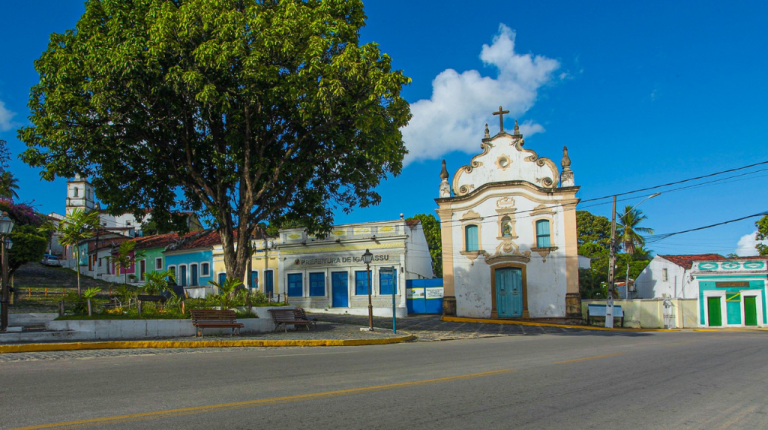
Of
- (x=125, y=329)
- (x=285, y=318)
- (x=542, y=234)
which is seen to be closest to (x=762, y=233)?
(x=542, y=234)

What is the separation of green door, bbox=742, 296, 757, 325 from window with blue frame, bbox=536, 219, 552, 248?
11.1 metres

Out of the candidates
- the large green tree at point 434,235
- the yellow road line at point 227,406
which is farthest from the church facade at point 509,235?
the large green tree at point 434,235

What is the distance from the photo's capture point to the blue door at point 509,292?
93.4 ft

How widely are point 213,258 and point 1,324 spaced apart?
21638 mm

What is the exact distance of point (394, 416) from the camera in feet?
18.5

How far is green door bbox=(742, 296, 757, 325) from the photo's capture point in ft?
95.0

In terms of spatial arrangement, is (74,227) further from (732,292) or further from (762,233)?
(762,233)

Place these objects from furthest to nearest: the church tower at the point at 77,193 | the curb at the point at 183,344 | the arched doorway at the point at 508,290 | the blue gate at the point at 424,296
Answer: the church tower at the point at 77,193 < the blue gate at the point at 424,296 < the arched doorway at the point at 508,290 < the curb at the point at 183,344

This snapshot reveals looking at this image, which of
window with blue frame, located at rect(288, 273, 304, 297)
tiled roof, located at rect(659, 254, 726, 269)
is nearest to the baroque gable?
tiled roof, located at rect(659, 254, 726, 269)

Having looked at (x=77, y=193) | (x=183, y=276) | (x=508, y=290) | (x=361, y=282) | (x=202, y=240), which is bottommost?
(x=508, y=290)

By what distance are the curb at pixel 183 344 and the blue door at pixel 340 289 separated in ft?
44.5

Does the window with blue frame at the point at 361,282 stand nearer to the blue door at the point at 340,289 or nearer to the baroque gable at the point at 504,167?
the blue door at the point at 340,289

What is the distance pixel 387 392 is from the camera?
6.93 m

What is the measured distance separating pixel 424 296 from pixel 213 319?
1543cm
